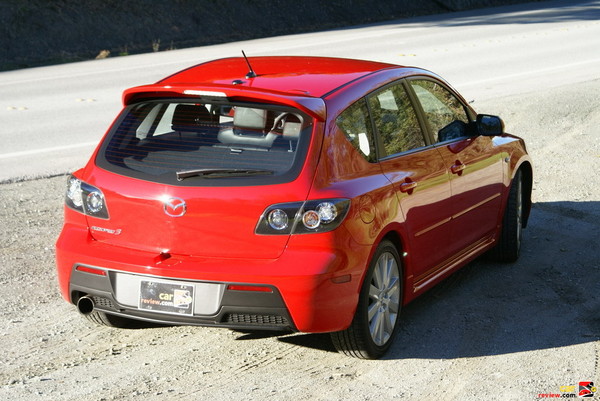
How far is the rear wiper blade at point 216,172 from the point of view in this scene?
5.10 meters

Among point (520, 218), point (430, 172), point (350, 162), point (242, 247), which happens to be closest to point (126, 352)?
point (242, 247)

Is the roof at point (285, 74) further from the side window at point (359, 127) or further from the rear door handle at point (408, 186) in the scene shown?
the rear door handle at point (408, 186)

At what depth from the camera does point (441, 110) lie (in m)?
6.68

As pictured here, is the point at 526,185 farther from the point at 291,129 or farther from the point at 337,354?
the point at 291,129

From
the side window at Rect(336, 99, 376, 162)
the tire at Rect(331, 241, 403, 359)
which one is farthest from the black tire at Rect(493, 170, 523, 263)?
the side window at Rect(336, 99, 376, 162)

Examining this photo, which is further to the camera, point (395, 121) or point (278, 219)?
point (395, 121)

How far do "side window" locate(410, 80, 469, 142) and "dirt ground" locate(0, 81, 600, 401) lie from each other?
1.06 meters

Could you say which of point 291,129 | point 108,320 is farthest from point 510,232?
point 108,320

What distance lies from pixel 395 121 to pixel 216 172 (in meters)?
1.31

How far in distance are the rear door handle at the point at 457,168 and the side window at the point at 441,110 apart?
→ 0.17 metres

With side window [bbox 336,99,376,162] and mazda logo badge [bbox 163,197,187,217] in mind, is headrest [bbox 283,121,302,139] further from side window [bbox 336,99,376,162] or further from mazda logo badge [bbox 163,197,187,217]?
mazda logo badge [bbox 163,197,187,217]

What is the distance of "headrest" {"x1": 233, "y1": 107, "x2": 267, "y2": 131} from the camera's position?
5.29 metres

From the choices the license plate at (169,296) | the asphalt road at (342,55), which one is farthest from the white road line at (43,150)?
the license plate at (169,296)

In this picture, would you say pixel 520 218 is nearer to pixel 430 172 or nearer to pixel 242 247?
pixel 430 172
